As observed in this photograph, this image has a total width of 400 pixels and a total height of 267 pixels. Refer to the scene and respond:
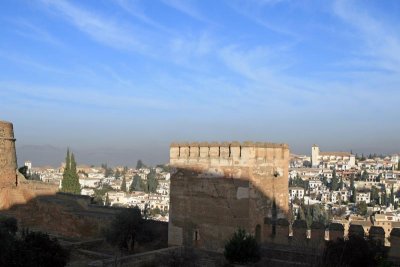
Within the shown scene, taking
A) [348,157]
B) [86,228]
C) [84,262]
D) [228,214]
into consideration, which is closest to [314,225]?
[228,214]

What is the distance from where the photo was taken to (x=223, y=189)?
42.4 ft

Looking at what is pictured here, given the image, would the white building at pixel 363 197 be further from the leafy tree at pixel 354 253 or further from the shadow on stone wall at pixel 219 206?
the leafy tree at pixel 354 253

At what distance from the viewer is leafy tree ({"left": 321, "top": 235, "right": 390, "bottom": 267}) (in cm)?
1004

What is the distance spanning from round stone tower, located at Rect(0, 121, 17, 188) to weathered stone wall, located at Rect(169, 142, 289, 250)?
11007 millimetres

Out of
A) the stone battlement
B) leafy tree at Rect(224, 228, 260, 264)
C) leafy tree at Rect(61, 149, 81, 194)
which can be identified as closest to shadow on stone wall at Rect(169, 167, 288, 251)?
the stone battlement

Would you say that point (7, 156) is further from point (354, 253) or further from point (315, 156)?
point (315, 156)

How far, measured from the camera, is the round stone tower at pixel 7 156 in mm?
21859

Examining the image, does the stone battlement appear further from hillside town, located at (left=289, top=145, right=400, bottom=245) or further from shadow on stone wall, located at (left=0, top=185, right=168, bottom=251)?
hillside town, located at (left=289, top=145, right=400, bottom=245)

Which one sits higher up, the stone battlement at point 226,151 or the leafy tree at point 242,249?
the stone battlement at point 226,151

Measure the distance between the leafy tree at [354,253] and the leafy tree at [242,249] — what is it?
69.3 inches

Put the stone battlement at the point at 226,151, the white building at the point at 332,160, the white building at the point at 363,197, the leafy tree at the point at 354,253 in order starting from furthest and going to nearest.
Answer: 1. the white building at the point at 332,160
2. the white building at the point at 363,197
3. the stone battlement at the point at 226,151
4. the leafy tree at the point at 354,253

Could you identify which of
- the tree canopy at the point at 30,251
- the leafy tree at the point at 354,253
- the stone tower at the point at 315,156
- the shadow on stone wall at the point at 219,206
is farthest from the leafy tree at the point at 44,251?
the stone tower at the point at 315,156

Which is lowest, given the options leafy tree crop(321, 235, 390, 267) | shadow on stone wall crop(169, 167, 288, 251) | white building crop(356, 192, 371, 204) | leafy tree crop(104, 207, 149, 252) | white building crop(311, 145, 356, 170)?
white building crop(356, 192, 371, 204)

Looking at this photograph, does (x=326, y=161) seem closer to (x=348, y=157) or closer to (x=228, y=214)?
(x=348, y=157)
